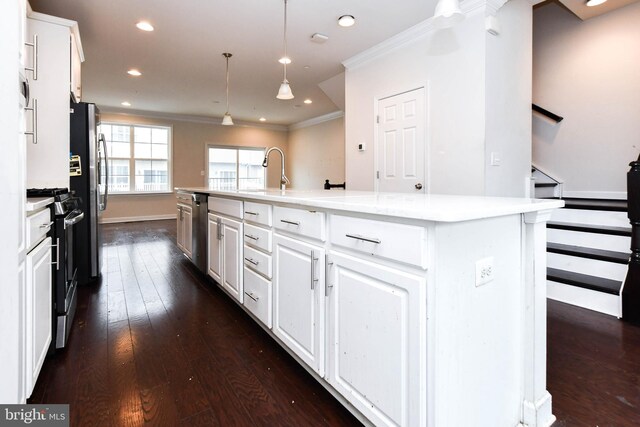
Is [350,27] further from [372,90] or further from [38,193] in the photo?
[38,193]

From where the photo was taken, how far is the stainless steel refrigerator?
304 cm

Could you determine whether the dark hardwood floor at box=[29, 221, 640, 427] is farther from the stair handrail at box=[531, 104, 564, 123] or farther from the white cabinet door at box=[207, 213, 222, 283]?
the stair handrail at box=[531, 104, 564, 123]

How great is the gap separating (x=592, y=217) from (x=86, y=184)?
4.80 metres

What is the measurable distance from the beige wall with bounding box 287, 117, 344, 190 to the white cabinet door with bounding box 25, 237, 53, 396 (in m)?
6.38

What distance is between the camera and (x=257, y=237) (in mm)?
2049

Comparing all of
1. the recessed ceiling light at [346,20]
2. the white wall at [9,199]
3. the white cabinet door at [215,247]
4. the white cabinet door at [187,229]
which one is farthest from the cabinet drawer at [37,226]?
the recessed ceiling light at [346,20]

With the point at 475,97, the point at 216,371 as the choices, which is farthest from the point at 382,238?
the point at 475,97

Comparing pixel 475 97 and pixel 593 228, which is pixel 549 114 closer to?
pixel 475 97

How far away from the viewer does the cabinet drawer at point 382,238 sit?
1.00 m

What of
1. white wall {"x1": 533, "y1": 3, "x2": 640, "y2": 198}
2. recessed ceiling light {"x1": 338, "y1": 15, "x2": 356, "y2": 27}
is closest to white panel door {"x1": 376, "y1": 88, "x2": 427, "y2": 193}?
recessed ceiling light {"x1": 338, "y1": 15, "x2": 356, "y2": 27}

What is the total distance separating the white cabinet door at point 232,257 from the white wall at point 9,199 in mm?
1299

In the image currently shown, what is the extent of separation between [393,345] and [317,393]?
63 cm

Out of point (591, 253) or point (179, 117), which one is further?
point (179, 117)

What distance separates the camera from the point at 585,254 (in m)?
2.72
